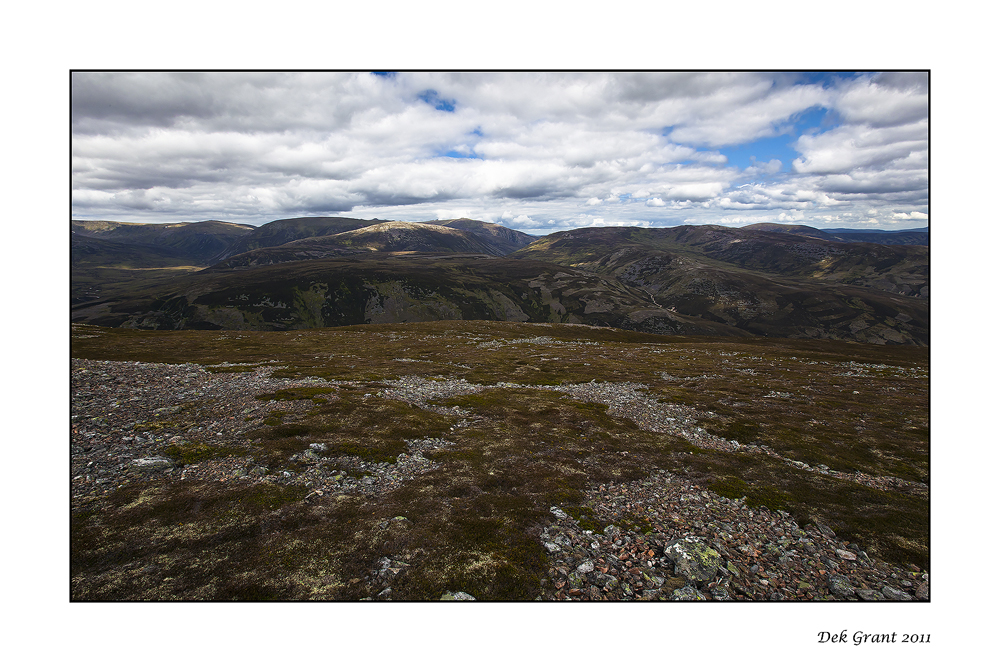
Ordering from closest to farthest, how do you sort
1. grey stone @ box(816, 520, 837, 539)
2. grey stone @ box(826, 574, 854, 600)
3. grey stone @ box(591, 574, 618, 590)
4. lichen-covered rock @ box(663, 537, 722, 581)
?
grey stone @ box(591, 574, 618, 590)
grey stone @ box(826, 574, 854, 600)
lichen-covered rock @ box(663, 537, 722, 581)
grey stone @ box(816, 520, 837, 539)

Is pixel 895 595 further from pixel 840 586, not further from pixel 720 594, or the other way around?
pixel 720 594

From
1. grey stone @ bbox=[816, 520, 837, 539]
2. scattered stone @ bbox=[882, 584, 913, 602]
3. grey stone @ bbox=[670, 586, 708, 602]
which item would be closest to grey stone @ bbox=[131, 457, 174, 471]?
grey stone @ bbox=[670, 586, 708, 602]

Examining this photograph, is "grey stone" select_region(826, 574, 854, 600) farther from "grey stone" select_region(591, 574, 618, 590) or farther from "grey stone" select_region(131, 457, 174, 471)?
"grey stone" select_region(131, 457, 174, 471)

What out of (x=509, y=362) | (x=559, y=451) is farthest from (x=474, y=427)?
(x=509, y=362)

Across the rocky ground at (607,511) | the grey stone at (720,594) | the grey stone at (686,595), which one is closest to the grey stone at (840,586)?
the rocky ground at (607,511)

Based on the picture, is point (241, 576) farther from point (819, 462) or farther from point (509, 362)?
point (509, 362)

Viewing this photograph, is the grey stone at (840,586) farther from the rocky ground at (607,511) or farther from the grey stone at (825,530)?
the grey stone at (825,530)
